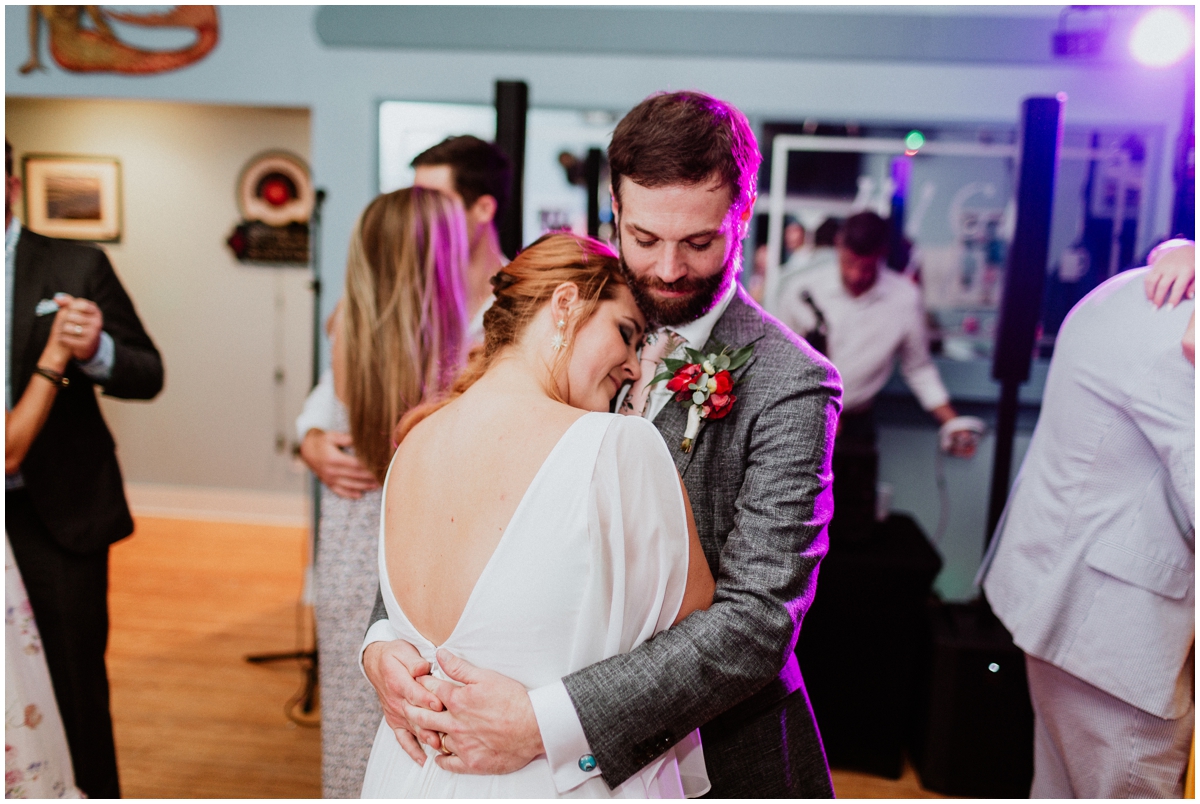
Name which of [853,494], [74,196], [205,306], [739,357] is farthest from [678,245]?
[205,306]

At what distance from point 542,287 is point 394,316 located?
→ 2.39ft

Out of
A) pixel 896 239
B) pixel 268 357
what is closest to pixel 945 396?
pixel 896 239

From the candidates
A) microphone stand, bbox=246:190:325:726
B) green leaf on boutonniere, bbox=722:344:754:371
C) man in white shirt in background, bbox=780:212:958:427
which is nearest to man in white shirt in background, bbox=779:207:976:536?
man in white shirt in background, bbox=780:212:958:427

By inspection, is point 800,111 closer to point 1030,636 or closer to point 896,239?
point 896,239

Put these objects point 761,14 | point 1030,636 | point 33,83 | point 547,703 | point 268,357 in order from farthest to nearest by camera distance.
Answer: point 268,357
point 33,83
point 761,14
point 1030,636
point 547,703

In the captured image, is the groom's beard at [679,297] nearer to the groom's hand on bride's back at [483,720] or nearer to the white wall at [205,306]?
the groom's hand on bride's back at [483,720]

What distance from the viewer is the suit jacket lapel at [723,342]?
125 centimetres

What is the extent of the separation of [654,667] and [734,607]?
0.43ft

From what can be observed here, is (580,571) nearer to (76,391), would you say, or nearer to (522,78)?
(76,391)

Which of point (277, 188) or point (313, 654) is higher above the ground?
point (277, 188)

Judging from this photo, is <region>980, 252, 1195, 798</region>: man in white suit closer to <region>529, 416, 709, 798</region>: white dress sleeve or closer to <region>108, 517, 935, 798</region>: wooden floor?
<region>529, 416, 709, 798</region>: white dress sleeve

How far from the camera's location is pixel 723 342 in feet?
4.29

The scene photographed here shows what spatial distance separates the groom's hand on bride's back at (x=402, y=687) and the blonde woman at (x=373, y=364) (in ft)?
2.03

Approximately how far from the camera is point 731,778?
4.39ft
